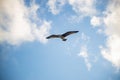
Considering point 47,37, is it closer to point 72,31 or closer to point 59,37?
point 59,37

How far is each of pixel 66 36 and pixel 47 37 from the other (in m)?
1.14

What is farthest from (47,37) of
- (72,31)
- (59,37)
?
(72,31)

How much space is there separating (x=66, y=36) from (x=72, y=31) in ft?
2.42

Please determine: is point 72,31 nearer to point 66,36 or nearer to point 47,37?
point 66,36

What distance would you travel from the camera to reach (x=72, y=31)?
14156 millimetres

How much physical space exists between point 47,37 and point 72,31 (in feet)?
5.55

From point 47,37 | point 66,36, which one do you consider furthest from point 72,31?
point 47,37

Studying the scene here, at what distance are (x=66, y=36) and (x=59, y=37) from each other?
0.44 meters

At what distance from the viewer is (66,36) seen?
14766 mm

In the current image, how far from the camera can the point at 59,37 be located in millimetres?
14922

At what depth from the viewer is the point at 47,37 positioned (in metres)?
15.0
